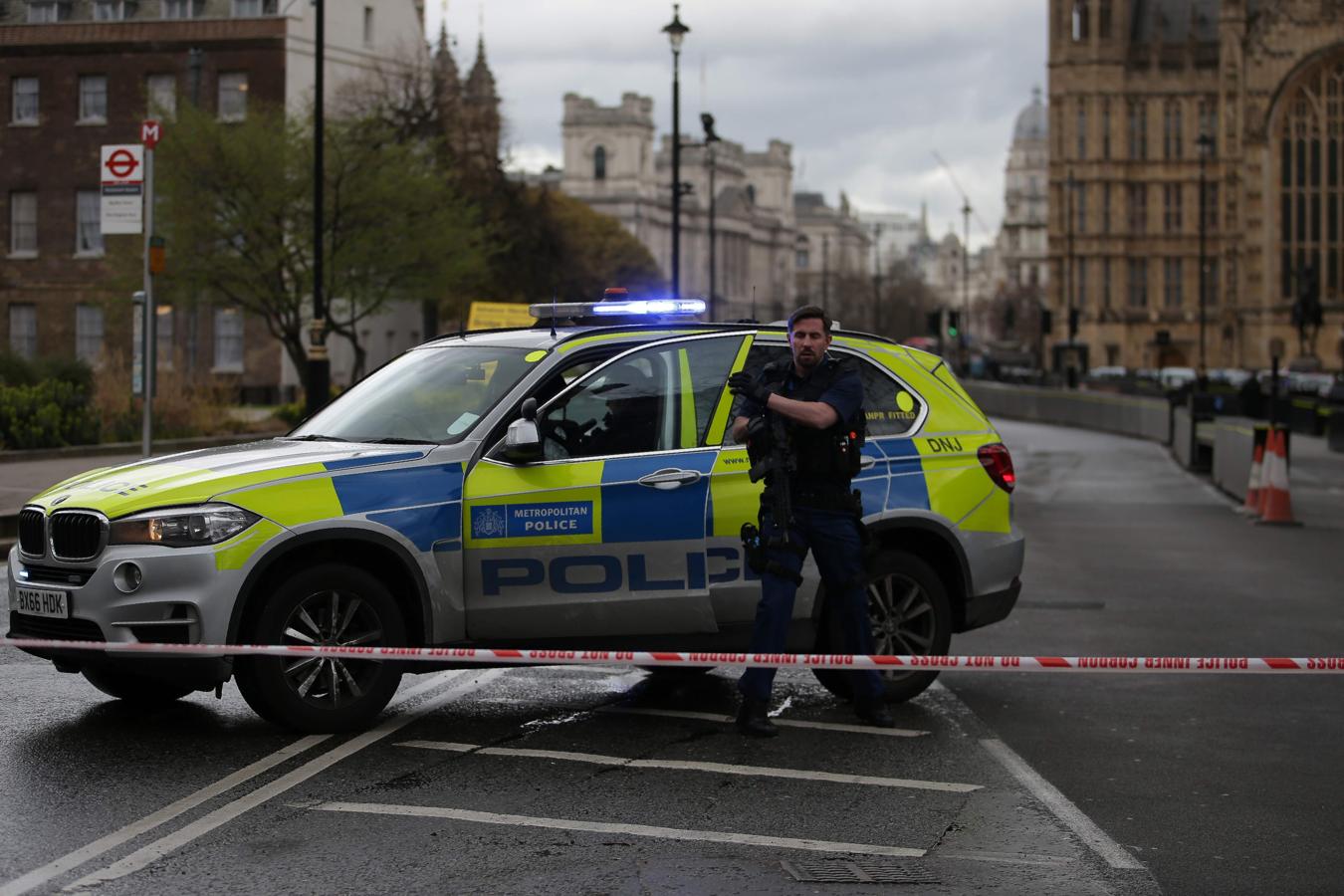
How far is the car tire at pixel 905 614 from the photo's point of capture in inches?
366

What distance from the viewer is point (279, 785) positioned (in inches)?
283

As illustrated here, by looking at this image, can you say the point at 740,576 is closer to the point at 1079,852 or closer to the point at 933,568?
the point at 933,568

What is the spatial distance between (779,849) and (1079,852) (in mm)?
1049

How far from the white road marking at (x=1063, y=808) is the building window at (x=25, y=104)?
1844 inches

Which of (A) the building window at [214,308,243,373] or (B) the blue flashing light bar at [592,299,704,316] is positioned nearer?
(B) the blue flashing light bar at [592,299,704,316]

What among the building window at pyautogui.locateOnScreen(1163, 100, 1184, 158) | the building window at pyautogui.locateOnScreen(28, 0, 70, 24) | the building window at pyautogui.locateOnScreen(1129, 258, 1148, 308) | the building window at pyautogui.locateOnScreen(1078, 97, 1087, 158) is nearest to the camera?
the building window at pyautogui.locateOnScreen(28, 0, 70, 24)

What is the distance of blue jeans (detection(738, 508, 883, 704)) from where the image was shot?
8367 millimetres

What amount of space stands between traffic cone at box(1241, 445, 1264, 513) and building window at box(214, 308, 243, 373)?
120 feet

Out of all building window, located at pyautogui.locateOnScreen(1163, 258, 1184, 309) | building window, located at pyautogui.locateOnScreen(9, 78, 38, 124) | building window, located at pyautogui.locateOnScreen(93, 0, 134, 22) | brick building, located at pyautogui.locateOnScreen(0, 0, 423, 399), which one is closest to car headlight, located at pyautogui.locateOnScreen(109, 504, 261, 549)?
brick building, located at pyautogui.locateOnScreen(0, 0, 423, 399)

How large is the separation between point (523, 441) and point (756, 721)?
1633 mm

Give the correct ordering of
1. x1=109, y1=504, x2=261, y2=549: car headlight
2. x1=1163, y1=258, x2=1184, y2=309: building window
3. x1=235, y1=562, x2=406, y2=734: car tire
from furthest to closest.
→ x1=1163, y1=258, x2=1184, y2=309: building window, x1=235, y1=562, x2=406, y2=734: car tire, x1=109, y1=504, x2=261, y2=549: car headlight

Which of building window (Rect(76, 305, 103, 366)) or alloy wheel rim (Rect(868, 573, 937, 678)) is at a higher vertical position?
building window (Rect(76, 305, 103, 366))

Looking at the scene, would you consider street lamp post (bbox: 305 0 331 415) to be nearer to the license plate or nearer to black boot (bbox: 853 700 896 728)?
the license plate

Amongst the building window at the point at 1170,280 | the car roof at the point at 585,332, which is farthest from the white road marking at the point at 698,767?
the building window at the point at 1170,280
